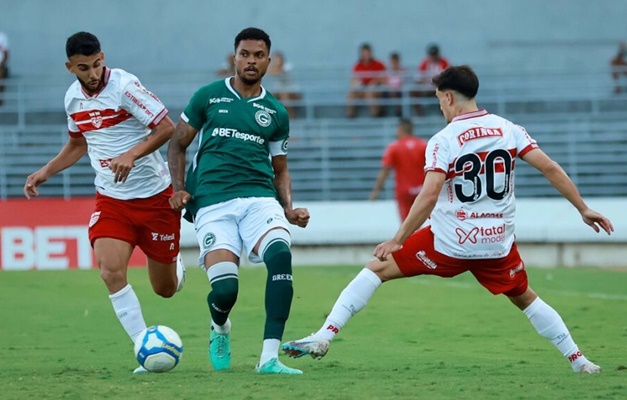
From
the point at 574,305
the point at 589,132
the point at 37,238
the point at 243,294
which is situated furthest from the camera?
the point at 589,132

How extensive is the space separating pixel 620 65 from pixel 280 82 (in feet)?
22.8

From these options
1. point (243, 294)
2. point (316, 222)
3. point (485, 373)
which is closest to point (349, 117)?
point (316, 222)

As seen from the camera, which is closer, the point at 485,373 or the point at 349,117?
the point at 485,373

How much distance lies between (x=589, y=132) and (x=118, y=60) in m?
10.2

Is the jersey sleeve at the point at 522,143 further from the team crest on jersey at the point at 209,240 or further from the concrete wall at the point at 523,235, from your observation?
the concrete wall at the point at 523,235

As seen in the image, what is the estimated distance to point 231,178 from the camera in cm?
895

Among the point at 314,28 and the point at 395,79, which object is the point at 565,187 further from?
the point at 314,28

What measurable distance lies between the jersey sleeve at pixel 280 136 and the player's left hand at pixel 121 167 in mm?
1004

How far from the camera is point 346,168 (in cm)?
2545

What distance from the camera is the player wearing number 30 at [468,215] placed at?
8.41 m

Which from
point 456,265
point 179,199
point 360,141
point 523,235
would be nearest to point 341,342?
point 456,265

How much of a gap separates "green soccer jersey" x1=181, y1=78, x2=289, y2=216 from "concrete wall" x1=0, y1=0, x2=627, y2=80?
63.9ft

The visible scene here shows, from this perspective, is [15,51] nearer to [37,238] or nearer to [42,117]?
[42,117]

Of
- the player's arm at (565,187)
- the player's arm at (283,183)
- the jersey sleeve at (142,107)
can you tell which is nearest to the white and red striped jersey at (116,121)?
the jersey sleeve at (142,107)
